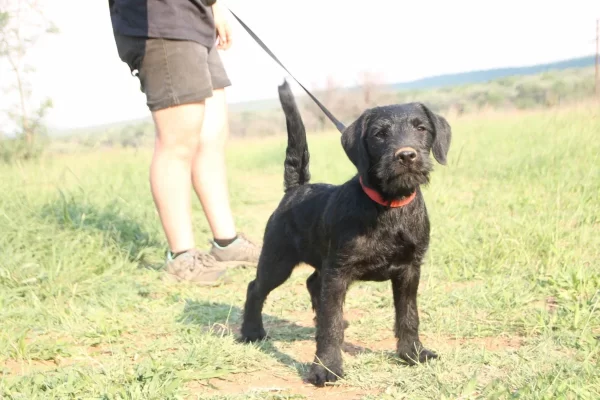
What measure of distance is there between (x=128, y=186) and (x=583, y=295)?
5.62 m

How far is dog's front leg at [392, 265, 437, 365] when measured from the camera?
289 centimetres

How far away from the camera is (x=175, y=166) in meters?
4.47

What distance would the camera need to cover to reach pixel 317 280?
3.52 m

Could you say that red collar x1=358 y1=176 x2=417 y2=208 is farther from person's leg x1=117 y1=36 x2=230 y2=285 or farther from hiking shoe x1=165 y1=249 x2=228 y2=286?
hiking shoe x1=165 y1=249 x2=228 y2=286

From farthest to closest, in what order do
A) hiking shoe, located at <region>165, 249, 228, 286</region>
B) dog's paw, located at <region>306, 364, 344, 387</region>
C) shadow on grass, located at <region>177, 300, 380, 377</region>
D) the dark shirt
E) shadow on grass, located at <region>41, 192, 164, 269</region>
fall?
1. shadow on grass, located at <region>41, 192, 164, 269</region>
2. hiking shoe, located at <region>165, 249, 228, 286</region>
3. the dark shirt
4. shadow on grass, located at <region>177, 300, 380, 377</region>
5. dog's paw, located at <region>306, 364, 344, 387</region>

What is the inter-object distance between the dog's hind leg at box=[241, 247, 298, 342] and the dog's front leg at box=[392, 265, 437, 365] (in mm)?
687

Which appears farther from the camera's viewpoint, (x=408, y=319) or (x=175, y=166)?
(x=175, y=166)

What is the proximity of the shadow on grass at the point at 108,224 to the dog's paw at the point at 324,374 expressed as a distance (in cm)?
251

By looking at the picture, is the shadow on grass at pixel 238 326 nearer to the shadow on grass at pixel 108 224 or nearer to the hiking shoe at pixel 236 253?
the hiking shoe at pixel 236 253

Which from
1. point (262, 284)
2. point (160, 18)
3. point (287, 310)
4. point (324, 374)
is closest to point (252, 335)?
point (262, 284)

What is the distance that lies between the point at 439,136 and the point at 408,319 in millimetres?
893

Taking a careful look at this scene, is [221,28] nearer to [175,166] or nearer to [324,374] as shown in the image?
[175,166]

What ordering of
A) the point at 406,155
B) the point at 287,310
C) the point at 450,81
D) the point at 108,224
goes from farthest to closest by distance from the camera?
the point at 450,81, the point at 108,224, the point at 287,310, the point at 406,155

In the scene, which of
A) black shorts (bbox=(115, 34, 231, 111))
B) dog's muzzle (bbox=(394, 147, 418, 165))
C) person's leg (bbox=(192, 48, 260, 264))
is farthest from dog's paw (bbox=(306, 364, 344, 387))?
black shorts (bbox=(115, 34, 231, 111))
